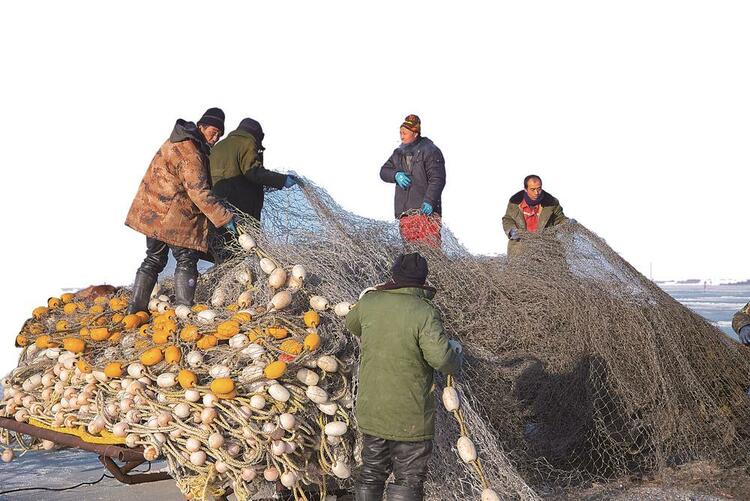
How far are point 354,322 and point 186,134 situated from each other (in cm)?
173

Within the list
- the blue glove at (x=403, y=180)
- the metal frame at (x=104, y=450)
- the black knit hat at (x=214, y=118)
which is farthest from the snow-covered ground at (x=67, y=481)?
the black knit hat at (x=214, y=118)

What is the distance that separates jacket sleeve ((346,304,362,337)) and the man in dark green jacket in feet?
5.84

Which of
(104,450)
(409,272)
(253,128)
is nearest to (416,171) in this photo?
(253,128)

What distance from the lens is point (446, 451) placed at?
4203mm

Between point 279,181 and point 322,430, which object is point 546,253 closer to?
point 279,181

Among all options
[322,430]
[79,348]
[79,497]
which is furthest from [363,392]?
[79,497]

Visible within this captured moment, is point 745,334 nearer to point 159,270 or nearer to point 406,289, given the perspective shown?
point 406,289

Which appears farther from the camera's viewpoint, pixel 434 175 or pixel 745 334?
pixel 434 175

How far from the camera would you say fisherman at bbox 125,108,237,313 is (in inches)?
187

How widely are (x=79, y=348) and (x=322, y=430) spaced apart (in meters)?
1.58

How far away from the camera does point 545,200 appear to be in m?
6.96

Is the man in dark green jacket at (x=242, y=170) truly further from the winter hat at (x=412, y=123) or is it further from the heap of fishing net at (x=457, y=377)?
the winter hat at (x=412, y=123)

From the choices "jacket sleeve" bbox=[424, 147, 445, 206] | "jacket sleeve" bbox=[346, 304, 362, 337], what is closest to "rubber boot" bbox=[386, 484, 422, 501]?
"jacket sleeve" bbox=[346, 304, 362, 337]

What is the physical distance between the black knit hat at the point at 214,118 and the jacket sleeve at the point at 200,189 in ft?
1.39
